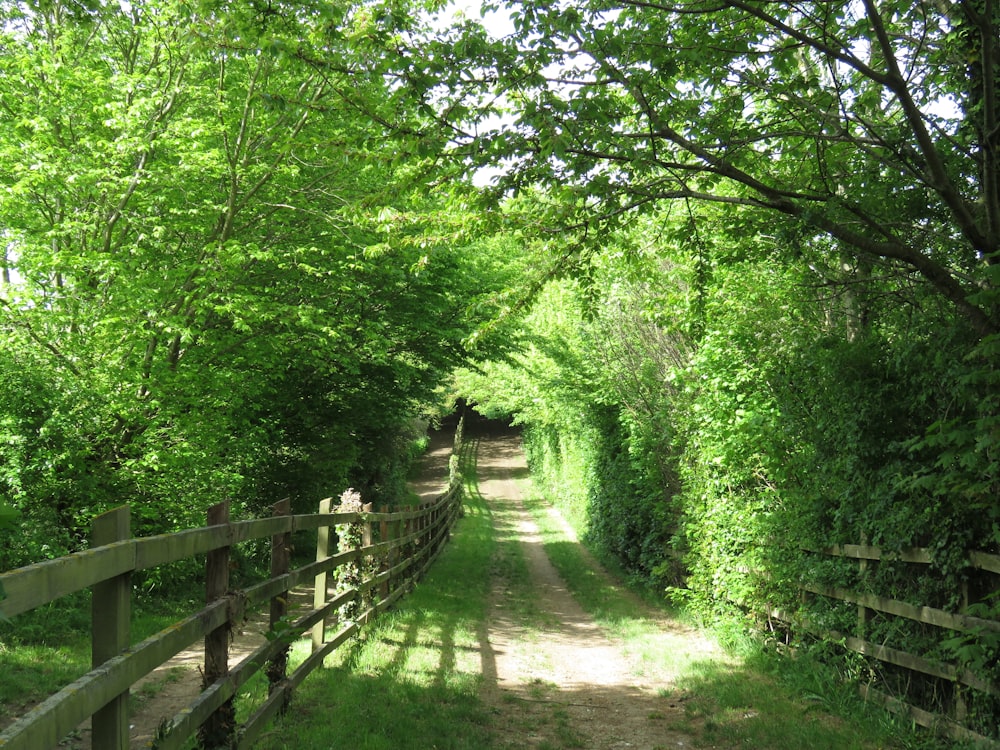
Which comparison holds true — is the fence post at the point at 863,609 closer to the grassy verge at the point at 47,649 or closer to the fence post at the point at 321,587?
the fence post at the point at 321,587

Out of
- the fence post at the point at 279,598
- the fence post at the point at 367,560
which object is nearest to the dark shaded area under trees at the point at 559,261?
the fence post at the point at 367,560

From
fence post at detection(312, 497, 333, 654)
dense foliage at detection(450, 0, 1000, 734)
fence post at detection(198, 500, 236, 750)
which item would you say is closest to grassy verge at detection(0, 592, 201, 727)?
fence post at detection(312, 497, 333, 654)

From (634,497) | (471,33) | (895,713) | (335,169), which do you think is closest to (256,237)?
(335,169)

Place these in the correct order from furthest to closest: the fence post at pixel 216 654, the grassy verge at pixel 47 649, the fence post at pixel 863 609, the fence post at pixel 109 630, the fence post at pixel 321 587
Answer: the fence post at pixel 321 587, the fence post at pixel 863 609, the grassy verge at pixel 47 649, the fence post at pixel 216 654, the fence post at pixel 109 630

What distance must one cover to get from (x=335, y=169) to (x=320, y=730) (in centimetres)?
923

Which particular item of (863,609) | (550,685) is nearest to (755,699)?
(863,609)

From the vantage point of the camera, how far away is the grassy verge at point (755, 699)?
18.1 feet

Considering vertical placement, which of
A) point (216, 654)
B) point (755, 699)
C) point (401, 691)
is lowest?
point (755, 699)

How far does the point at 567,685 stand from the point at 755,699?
1764mm

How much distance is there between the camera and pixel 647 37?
5957 millimetres

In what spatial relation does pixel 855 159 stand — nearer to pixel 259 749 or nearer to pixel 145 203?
pixel 259 749

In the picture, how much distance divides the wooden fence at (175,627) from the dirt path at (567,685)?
161 centimetres

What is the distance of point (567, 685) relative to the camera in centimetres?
757

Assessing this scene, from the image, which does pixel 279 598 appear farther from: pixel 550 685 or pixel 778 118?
pixel 778 118
